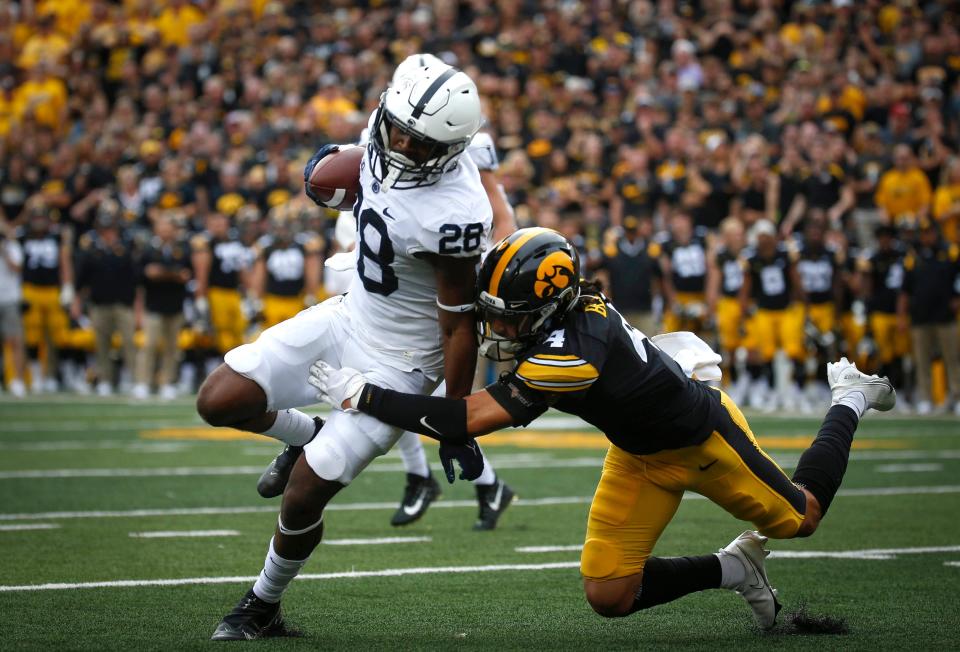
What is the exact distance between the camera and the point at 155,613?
4.41 m

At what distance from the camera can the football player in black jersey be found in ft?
12.7

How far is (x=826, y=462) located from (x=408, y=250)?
1498 mm

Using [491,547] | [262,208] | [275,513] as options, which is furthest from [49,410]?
[491,547]

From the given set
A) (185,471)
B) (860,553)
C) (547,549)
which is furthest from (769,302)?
(547,549)

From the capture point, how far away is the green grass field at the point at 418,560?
4191 millimetres

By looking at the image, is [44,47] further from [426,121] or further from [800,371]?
[426,121]

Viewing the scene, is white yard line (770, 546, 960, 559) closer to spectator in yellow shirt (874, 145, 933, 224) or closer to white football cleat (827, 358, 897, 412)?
white football cleat (827, 358, 897, 412)

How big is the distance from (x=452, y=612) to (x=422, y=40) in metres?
14.1

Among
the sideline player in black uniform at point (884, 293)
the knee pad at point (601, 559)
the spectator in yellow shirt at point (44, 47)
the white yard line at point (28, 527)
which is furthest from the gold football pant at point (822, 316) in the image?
the spectator in yellow shirt at point (44, 47)

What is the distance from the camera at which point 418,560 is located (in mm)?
5566

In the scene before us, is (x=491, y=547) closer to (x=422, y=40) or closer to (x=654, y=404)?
(x=654, y=404)

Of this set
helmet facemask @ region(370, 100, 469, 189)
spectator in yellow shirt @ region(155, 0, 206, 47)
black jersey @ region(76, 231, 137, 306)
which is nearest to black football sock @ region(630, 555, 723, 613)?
helmet facemask @ region(370, 100, 469, 189)

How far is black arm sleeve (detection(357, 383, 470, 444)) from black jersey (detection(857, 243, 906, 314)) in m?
10.3

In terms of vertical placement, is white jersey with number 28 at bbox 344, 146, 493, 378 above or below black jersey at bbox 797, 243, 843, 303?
above
